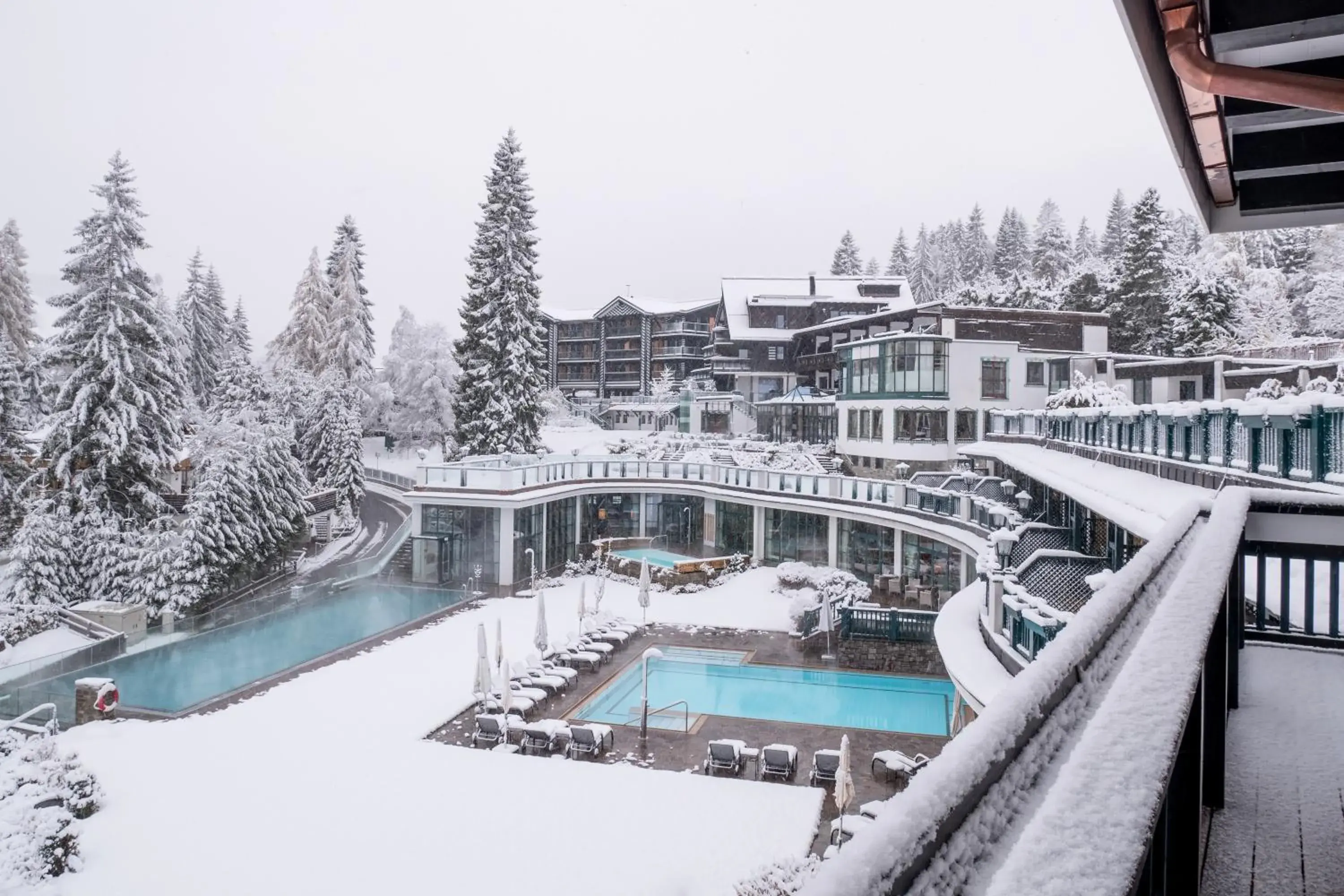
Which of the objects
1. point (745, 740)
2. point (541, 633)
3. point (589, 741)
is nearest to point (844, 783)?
point (745, 740)

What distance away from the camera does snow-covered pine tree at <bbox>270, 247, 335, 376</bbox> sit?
1976 inches

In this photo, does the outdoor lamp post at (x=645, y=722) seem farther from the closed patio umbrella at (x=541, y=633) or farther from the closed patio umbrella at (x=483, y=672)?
the closed patio umbrella at (x=541, y=633)

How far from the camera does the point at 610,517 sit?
108ft

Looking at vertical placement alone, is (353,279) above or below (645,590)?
above

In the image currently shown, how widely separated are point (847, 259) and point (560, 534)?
51.7 meters

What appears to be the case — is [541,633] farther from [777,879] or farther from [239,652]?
[777,879]

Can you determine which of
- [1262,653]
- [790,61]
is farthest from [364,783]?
[790,61]

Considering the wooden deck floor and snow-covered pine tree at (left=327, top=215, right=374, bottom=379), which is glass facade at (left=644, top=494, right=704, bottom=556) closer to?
snow-covered pine tree at (left=327, top=215, right=374, bottom=379)

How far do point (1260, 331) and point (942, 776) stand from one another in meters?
46.8

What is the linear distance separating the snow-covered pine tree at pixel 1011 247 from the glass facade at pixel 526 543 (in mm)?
50091

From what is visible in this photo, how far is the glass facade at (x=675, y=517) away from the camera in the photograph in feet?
108

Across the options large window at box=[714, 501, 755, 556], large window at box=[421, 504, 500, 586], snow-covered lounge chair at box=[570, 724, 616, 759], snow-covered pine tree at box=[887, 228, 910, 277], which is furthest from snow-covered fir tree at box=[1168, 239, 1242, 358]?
snow-covered pine tree at box=[887, 228, 910, 277]

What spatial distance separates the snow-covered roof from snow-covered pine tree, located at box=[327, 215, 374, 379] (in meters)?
22.9

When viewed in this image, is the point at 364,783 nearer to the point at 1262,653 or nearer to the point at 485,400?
the point at 1262,653
